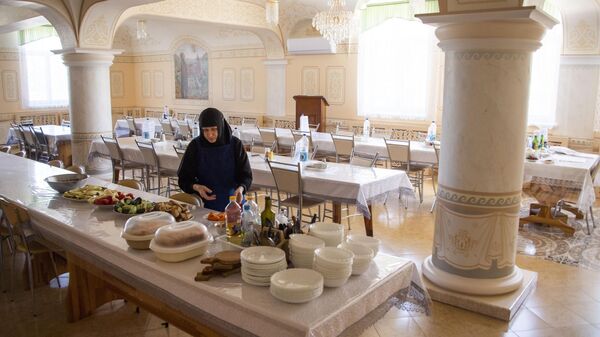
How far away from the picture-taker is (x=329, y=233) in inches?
103

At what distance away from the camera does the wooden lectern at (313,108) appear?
11.5 m

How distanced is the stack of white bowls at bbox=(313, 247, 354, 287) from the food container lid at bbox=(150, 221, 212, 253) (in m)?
0.70

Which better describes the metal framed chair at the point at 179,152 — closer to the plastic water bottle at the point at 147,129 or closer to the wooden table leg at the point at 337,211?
the plastic water bottle at the point at 147,129

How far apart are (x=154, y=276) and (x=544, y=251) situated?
4754 millimetres

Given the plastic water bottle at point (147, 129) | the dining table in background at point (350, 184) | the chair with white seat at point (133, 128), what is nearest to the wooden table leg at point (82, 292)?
the dining table in background at point (350, 184)

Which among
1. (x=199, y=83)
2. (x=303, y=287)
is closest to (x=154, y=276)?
(x=303, y=287)

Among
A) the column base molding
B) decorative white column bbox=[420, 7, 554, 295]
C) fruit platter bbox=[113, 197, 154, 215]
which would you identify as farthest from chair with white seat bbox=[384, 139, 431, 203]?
fruit platter bbox=[113, 197, 154, 215]

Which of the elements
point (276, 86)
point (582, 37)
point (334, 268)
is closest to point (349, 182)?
point (334, 268)

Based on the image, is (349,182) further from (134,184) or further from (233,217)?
(233,217)

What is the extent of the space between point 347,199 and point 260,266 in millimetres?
3046

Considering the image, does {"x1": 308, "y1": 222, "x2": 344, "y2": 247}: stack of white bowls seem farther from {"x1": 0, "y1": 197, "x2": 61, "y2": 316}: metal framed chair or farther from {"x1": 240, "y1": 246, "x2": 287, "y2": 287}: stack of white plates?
{"x1": 0, "y1": 197, "x2": 61, "y2": 316}: metal framed chair

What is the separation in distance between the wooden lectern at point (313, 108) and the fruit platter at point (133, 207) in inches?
322

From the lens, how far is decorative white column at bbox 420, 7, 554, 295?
12.2 feet

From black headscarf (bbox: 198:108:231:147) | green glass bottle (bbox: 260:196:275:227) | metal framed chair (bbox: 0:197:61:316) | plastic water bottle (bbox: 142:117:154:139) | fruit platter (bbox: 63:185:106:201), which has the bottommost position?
metal framed chair (bbox: 0:197:61:316)
